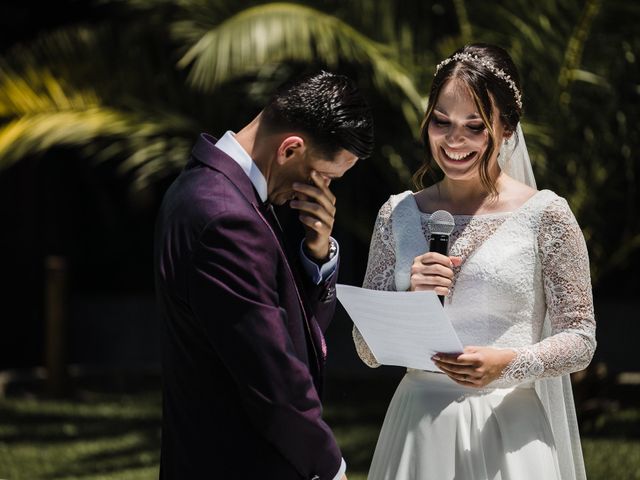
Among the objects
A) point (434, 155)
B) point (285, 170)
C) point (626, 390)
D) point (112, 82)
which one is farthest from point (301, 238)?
point (626, 390)

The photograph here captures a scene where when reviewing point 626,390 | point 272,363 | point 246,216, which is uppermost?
point 246,216

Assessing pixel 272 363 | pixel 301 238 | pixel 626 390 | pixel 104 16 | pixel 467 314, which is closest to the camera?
pixel 272 363

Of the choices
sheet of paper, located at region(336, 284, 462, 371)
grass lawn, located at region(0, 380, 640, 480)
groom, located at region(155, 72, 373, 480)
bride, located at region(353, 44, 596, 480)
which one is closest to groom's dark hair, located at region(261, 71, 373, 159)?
groom, located at region(155, 72, 373, 480)

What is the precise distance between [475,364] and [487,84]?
786 millimetres

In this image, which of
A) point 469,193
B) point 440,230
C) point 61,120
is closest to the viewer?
point 440,230

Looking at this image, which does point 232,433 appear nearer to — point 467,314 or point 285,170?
point 285,170

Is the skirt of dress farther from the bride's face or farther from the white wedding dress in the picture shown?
the bride's face

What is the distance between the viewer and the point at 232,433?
2449 mm

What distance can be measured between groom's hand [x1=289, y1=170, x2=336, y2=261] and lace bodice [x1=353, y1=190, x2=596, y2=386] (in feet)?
Answer: 1.50

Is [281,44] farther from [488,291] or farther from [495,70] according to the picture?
[488,291]

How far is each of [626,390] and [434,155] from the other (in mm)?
7096

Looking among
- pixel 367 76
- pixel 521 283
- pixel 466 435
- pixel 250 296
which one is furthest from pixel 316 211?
pixel 367 76

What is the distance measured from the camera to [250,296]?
7.68 feet

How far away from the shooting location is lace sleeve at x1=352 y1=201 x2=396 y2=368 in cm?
321
